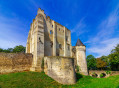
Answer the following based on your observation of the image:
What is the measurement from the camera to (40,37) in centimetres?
1504

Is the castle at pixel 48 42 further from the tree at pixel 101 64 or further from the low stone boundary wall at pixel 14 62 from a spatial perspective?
the tree at pixel 101 64

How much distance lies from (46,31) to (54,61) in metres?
7.86

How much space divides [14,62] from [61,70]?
727 centimetres

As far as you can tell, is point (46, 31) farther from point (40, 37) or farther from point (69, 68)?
point (69, 68)

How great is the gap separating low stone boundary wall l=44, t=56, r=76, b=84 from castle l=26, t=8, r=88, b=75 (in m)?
3.14

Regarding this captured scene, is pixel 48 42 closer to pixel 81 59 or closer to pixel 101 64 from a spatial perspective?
pixel 81 59

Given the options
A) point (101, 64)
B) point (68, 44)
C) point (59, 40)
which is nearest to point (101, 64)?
point (101, 64)

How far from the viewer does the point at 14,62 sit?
12625mm

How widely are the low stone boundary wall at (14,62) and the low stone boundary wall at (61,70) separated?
4345mm

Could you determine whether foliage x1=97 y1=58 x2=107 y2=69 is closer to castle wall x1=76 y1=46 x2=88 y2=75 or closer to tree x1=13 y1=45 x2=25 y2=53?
castle wall x1=76 y1=46 x2=88 y2=75

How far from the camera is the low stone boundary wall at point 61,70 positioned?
10.7 m

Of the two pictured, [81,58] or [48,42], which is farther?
[81,58]

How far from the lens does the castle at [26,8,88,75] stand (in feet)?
47.5

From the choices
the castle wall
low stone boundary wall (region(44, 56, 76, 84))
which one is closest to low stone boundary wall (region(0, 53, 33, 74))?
low stone boundary wall (region(44, 56, 76, 84))
